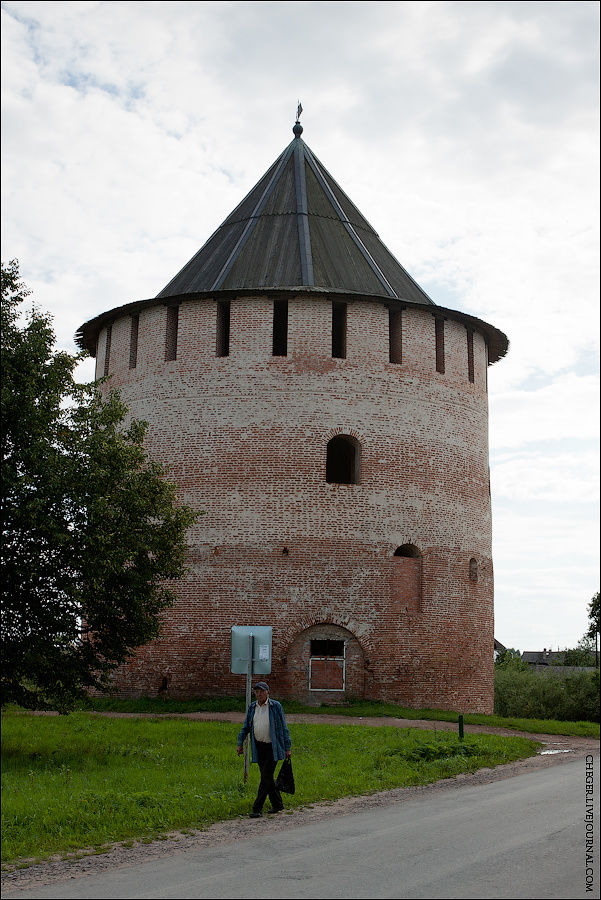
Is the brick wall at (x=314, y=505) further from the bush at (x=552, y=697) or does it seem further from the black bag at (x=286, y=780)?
the black bag at (x=286, y=780)

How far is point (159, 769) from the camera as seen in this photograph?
11117 millimetres

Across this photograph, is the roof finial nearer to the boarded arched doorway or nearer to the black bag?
the boarded arched doorway

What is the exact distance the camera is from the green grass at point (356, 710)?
18.0 meters

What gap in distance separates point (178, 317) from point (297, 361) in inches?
120

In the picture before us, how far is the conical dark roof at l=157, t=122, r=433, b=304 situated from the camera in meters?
21.6

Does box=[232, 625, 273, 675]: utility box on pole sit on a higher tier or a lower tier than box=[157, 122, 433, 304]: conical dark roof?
lower

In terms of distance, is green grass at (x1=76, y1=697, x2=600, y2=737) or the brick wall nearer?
green grass at (x1=76, y1=697, x2=600, y2=737)

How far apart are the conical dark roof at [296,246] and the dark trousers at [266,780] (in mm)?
12996

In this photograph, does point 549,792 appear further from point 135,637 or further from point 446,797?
point 135,637

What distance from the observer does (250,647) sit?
11.0 meters

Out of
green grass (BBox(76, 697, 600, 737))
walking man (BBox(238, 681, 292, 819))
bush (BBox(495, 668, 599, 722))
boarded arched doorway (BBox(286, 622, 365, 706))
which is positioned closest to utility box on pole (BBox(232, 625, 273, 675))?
walking man (BBox(238, 681, 292, 819))

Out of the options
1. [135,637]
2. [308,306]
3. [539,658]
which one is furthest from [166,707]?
[539,658]

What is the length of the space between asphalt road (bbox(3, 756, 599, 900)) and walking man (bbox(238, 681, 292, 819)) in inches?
20.9

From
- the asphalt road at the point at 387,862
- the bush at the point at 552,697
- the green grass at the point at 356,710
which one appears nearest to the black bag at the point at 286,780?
the asphalt road at the point at 387,862
